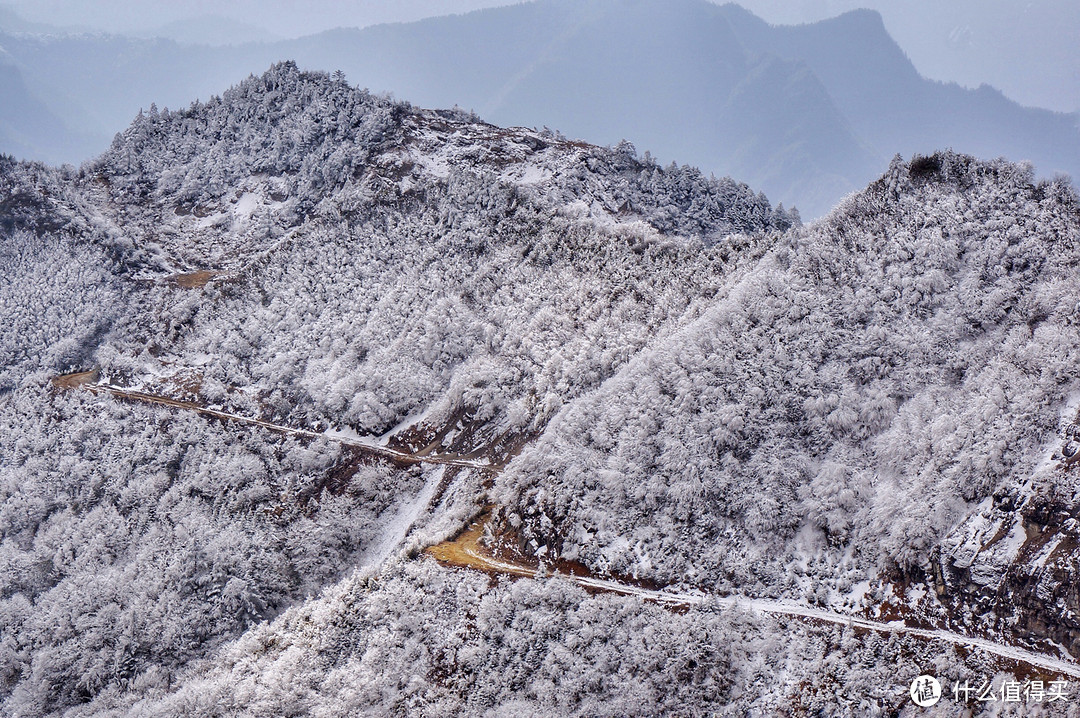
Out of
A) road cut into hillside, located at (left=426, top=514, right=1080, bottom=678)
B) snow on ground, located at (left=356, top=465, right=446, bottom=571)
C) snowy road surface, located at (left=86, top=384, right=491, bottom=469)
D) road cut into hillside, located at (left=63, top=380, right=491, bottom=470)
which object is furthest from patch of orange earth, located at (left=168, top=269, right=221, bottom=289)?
road cut into hillside, located at (left=426, top=514, right=1080, bottom=678)

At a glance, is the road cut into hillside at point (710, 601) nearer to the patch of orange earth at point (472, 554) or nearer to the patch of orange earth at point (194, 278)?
the patch of orange earth at point (472, 554)

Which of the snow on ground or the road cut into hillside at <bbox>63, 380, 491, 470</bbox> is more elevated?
the road cut into hillside at <bbox>63, 380, 491, 470</bbox>

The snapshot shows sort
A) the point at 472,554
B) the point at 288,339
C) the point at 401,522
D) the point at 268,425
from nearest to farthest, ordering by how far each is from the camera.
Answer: the point at 472,554 < the point at 401,522 < the point at 268,425 < the point at 288,339

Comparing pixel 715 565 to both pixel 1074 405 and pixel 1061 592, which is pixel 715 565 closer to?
pixel 1061 592

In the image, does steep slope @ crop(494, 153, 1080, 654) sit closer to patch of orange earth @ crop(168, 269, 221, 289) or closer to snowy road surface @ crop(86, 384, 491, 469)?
snowy road surface @ crop(86, 384, 491, 469)

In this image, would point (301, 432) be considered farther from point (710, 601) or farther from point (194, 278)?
point (710, 601)

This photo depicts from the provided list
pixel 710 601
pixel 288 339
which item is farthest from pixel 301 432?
pixel 710 601

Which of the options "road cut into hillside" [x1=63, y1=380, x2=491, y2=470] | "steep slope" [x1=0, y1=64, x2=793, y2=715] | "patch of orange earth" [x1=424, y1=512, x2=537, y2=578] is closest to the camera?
"patch of orange earth" [x1=424, y1=512, x2=537, y2=578]

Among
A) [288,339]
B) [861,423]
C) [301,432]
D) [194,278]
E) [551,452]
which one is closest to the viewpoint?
[861,423]

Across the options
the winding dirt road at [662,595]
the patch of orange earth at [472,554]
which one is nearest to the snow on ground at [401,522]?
the winding dirt road at [662,595]
